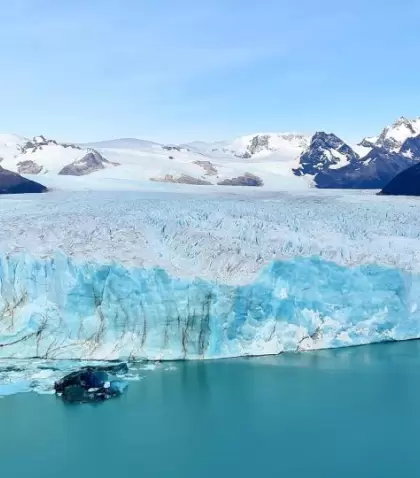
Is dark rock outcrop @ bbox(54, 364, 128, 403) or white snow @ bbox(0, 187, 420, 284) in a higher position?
white snow @ bbox(0, 187, 420, 284)

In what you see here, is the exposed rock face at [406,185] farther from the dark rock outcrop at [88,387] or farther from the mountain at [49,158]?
the mountain at [49,158]

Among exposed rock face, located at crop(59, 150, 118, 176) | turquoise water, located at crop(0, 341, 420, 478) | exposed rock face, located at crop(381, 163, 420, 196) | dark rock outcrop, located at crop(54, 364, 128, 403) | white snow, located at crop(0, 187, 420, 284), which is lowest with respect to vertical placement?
turquoise water, located at crop(0, 341, 420, 478)

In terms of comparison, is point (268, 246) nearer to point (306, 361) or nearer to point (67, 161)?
point (306, 361)

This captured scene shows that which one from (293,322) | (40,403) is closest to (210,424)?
(40,403)

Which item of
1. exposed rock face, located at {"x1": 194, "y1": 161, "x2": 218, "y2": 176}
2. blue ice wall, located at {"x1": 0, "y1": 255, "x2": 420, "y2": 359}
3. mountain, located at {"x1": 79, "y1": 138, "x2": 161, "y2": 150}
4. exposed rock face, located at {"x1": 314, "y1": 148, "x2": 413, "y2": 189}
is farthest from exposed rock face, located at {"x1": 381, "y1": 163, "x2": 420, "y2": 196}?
mountain, located at {"x1": 79, "y1": 138, "x2": 161, "y2": 150}

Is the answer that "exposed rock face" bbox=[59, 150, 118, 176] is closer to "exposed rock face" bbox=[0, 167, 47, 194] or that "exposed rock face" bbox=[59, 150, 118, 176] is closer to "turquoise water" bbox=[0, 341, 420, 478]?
"exposed rock face" bbox=[0, 167, 47, 194]

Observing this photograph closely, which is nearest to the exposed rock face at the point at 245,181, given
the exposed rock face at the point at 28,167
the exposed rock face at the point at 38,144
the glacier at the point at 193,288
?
the exposed rock face at the point at 38,144

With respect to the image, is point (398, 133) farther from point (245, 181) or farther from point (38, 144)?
point (38, 144)
